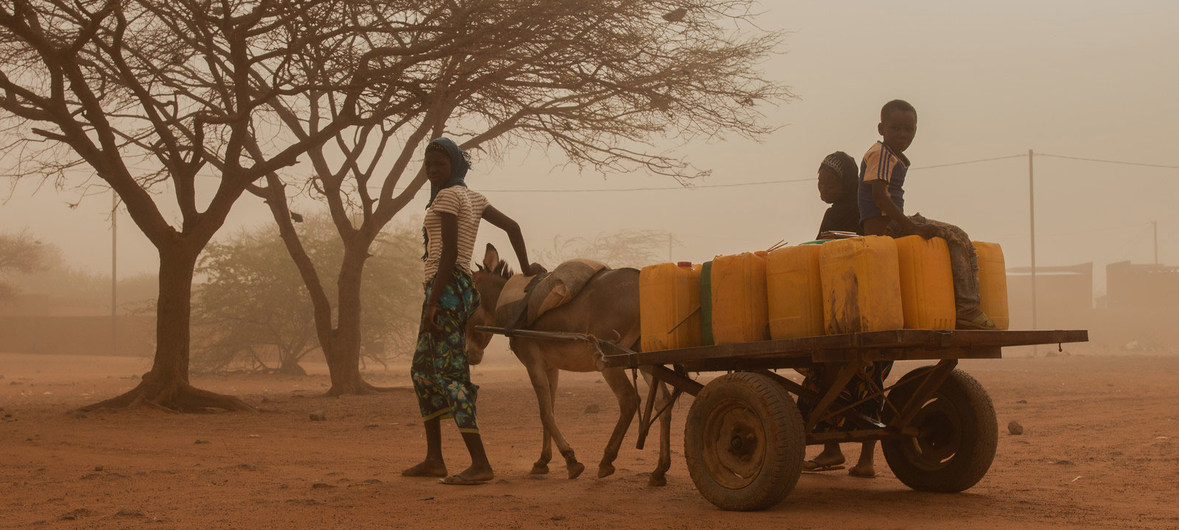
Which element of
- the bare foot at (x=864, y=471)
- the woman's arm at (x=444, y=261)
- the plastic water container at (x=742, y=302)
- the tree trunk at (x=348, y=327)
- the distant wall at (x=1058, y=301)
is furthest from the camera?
the distant wall at (x=1058, y=301)

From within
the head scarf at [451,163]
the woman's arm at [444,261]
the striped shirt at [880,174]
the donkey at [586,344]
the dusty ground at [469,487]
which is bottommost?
the dusty ground at [469,487]

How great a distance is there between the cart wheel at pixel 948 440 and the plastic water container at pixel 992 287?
0.51 metres

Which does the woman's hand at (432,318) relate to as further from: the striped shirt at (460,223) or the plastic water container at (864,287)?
the plastic water container at (864,287)

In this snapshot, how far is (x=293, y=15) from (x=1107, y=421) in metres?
9.51

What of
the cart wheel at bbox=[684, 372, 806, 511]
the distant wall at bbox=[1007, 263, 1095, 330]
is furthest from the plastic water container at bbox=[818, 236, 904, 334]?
the distant wall at bbox=[1007, 263, 1095, 330]

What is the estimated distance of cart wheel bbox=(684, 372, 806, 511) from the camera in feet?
16.5

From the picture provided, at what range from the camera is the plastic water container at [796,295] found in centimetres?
521

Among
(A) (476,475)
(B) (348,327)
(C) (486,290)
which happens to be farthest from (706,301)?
(B) (348,327)

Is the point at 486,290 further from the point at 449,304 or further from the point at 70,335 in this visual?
the point at 70,335

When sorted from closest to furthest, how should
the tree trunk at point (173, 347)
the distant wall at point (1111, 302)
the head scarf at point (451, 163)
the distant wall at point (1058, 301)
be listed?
the head scarf at point (451, 163)
the tree trunk at point (173, 347)
the distant wall at point (1111, 302)
the distant wall at point (1058, 301)

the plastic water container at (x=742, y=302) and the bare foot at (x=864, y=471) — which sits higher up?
the plastic water container at (x=742, y=302)

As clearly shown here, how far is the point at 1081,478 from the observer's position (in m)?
6.57

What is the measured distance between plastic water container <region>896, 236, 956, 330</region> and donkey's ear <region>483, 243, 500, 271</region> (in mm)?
3504

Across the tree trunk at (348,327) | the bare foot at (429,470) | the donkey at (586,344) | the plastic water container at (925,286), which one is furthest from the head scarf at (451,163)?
the tree trunk at (348,327)
